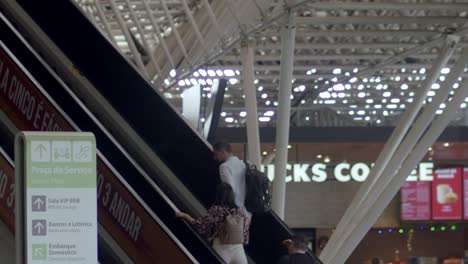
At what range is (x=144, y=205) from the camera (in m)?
9.69

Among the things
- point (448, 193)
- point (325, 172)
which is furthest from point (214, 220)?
point (448, 193)

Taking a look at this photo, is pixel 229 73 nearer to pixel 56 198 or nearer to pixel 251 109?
pixel 251 109

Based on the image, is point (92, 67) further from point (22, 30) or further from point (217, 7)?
point (217, 7)

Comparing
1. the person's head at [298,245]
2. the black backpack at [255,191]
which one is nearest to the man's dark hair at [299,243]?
the person's head at [298,245]

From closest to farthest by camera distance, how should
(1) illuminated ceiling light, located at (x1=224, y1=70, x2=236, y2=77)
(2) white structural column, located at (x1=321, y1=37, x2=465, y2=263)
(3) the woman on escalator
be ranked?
(3) the woman on escalator
(2) white structural column, located at (x1=321, y1=37, x2=465, y2=263)
(1) illuminated ceiling light, located at (x1=224, y1=70, x2=236, y2=77)

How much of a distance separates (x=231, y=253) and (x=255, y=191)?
0.59 m

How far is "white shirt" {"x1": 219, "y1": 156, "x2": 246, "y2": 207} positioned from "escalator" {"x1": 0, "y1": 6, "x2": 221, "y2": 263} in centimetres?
53

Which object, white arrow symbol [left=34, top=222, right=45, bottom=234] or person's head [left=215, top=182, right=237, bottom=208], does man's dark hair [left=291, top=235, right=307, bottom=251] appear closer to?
person's head [left=215, top=182, right=237, bottom=208]

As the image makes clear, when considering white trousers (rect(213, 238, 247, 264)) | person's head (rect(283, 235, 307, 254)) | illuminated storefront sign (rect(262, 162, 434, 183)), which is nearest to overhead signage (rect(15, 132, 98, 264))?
white trousers (rect(213, 238, 247, 264))

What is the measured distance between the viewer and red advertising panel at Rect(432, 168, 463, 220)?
3484 centimetres

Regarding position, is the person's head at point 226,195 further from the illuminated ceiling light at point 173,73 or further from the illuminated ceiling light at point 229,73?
the illuminated ceiling light at point 229,73

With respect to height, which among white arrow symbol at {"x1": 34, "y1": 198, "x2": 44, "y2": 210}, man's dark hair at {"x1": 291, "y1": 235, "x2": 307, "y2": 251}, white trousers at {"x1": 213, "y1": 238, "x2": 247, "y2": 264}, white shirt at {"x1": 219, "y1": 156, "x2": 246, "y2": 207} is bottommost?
white arrow symbol at {"x1": 34, "y1": 198, "x2": 44, "y2": 210}

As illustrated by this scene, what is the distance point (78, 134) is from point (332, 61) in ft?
94.3

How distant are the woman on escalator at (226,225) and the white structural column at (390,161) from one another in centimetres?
952
